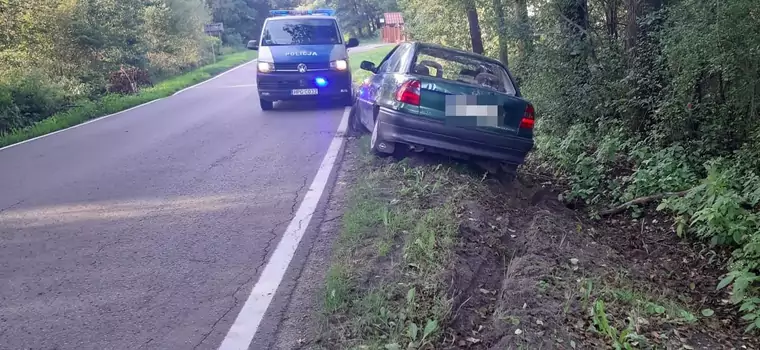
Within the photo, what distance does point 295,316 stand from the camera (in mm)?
3883

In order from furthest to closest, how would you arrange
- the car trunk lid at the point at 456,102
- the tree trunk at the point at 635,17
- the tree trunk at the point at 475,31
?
the tree trunk at the point at 475,31
the tree trunk at the point at 635,17
the car trunk lid at the point at 456,102

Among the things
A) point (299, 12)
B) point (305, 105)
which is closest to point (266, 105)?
point (305, 105)

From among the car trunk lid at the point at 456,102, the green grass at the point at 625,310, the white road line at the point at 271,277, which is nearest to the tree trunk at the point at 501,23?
the car trunk lid at the point at 456,102

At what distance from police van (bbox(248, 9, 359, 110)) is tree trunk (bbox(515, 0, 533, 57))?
3889mm

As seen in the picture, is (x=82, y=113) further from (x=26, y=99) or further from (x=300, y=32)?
(x=300, y=32)

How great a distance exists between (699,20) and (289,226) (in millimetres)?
4493

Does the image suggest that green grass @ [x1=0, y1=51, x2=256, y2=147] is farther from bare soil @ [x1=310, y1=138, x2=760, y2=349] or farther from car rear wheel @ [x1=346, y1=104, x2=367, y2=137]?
bare soil @ [x1=310, y1=138, x2=760, y2=349]

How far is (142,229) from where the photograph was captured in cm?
560

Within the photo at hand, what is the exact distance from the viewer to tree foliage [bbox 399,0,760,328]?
542cm

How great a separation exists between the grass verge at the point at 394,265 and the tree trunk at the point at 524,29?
5.43 meters

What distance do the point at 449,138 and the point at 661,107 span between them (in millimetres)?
2454

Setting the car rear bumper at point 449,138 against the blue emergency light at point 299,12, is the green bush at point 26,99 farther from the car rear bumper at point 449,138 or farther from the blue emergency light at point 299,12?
the car rear bumper at point 449,138

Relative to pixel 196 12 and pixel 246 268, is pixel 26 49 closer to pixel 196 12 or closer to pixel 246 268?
pixel 246 268

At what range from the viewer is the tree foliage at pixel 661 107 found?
17.8ft
